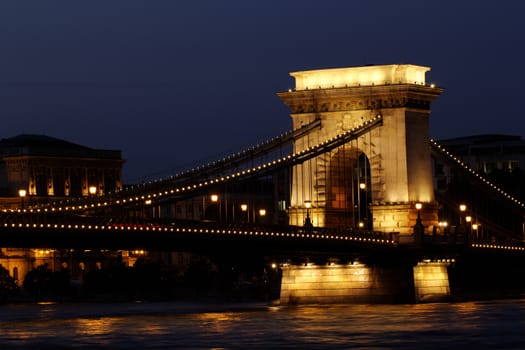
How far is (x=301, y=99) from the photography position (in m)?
106

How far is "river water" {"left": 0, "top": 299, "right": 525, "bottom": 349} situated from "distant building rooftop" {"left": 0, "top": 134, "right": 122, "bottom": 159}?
8308 centimetres

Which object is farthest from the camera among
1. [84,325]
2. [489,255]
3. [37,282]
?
[37,282]

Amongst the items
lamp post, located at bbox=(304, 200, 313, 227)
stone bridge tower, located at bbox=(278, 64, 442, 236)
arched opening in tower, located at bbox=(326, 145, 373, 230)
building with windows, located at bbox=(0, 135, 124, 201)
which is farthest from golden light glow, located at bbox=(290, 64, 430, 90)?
building with windows, located at bbox=(0, 135, 124, 201)

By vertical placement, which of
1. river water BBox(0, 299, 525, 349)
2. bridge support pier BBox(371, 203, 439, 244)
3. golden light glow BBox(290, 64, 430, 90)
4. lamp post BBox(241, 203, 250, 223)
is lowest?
river water BBox(0, 299, 525, 349)

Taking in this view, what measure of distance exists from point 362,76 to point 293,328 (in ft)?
78.9

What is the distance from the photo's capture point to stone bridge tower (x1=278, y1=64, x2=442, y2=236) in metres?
105

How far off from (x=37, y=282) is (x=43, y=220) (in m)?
70.3

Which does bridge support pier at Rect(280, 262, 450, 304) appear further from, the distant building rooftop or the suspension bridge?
the distant building rooftop

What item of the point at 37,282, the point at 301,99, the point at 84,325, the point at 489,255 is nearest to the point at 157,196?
the point at 84,325

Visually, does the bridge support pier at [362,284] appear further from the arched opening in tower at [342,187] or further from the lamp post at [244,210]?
the lamp post at [244,210]

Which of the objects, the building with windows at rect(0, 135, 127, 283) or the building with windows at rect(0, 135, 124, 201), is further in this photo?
the building with windows at rect(0, 135, 124, 201)

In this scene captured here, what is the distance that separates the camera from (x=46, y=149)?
192375mm

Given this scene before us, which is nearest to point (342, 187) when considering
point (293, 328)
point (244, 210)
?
point (244, 210)

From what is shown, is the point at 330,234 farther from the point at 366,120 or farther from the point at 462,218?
the point at 462,218
